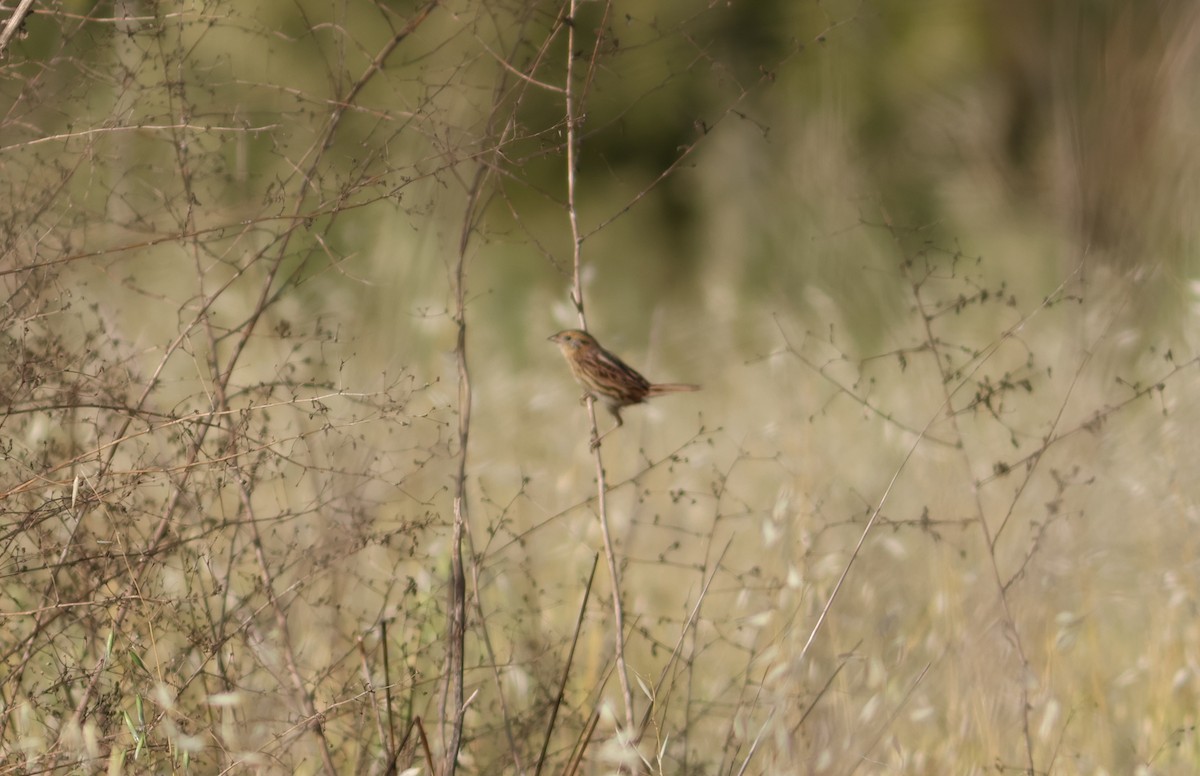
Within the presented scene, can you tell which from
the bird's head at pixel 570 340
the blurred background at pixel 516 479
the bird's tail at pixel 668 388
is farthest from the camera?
the bird's head at pixel 570 340

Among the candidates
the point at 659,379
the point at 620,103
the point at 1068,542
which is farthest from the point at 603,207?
the point at 1068,542

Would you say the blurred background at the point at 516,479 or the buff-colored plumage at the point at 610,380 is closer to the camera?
the blurred background at the point at 516,479

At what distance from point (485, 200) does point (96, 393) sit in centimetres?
86

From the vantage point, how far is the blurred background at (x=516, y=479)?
2.23 meters

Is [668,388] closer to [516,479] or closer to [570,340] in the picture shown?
[570,340]

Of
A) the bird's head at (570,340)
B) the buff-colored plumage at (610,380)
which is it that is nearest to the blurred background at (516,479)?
the buff-colored plumage at (610,380)

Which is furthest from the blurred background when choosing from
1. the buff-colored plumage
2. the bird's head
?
the bird's head

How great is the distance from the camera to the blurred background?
2.23 metres

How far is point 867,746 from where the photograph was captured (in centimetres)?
262

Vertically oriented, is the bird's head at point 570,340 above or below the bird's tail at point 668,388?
above

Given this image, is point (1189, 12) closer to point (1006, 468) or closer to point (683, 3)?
point (1006, 468)

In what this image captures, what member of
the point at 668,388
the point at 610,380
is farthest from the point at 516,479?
the point at 668,388

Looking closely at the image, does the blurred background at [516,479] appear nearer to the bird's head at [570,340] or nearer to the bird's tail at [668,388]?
→ the bird's tail at [668,388]

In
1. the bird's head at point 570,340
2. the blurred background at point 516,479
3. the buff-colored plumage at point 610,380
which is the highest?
the bird's head at point 570,340
